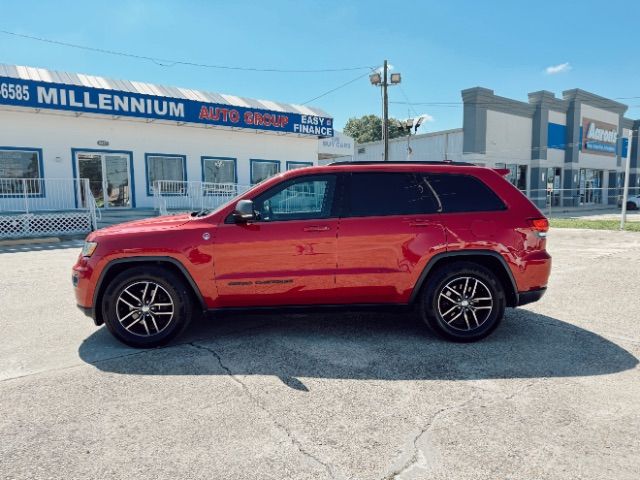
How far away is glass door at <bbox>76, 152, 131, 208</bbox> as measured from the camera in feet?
53.0

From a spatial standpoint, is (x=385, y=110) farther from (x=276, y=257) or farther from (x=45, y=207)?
(x=276, y=257)

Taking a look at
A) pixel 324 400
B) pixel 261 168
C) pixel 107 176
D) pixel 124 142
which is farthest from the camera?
pixel 261 168

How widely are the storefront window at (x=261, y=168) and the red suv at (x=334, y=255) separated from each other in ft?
54.3

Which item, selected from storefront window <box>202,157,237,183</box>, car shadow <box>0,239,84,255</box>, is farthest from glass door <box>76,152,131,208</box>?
car shadow <box>0,239,84,255</box>

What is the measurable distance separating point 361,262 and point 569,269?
19.6 feet

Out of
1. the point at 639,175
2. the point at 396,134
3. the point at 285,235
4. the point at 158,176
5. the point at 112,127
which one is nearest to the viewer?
the point at 285,235

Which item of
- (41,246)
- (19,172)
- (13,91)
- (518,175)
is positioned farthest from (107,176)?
(518,175)

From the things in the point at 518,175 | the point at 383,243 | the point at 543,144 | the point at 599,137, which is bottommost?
the point at 383,243

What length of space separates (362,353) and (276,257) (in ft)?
4.10

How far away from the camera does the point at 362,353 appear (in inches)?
156

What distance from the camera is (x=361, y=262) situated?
4113 millimetres

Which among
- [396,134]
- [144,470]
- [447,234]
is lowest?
[144,470]

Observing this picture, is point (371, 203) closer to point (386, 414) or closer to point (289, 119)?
point (386, 414)

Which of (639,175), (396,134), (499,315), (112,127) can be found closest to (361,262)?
(499,315)
